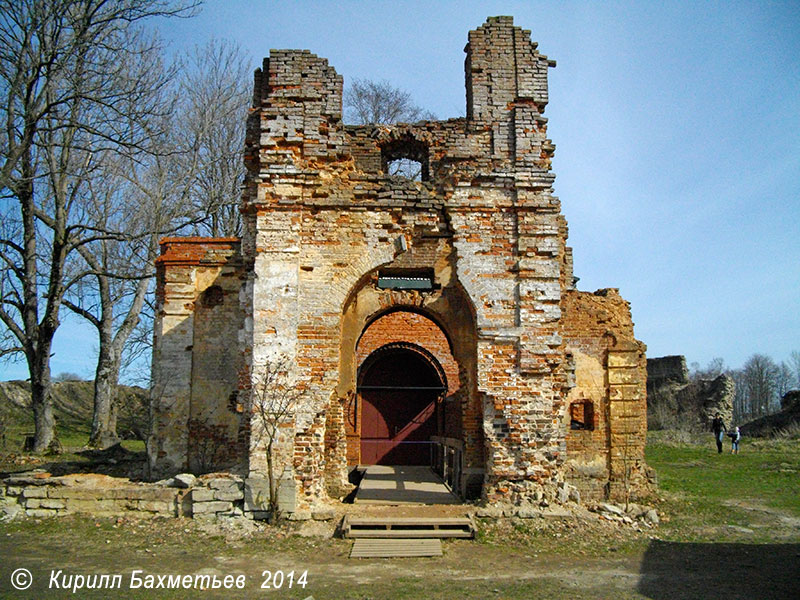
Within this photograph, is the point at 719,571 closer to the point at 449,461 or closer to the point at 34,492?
the point at 449,461

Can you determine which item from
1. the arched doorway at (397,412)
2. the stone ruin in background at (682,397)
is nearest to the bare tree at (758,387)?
the stone ruin in background at (682,397)

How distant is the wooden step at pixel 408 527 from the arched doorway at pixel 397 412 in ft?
31.5

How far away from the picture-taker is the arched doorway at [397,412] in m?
18.4

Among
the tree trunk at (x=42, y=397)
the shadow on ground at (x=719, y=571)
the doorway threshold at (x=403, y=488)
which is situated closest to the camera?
the shadow on ground at (x=719, y=571)

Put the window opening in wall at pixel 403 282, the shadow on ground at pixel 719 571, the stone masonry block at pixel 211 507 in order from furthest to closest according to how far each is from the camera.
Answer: the window opening in wall at pixel 403 282, the stone masonry block at pixel 211 507, the shadow on ground at pixel 719 571

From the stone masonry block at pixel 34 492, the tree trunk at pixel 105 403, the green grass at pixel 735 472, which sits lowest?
the green grass at pixel 735 472

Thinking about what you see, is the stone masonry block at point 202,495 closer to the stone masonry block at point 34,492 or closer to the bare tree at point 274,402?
the bare tree at point 274,402

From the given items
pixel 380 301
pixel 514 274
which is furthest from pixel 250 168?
pixel 514 274

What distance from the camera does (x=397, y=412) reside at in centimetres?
1869

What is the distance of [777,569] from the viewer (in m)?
7.32

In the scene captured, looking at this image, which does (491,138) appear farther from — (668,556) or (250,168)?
(668,556)

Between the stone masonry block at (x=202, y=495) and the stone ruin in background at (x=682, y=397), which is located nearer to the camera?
the stone masonry block at (x=202, y=495)

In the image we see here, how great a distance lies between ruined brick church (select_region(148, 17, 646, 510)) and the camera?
9258 mm

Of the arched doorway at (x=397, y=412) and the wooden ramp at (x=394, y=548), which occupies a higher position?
the arched doorway at (x=397, y=412)
